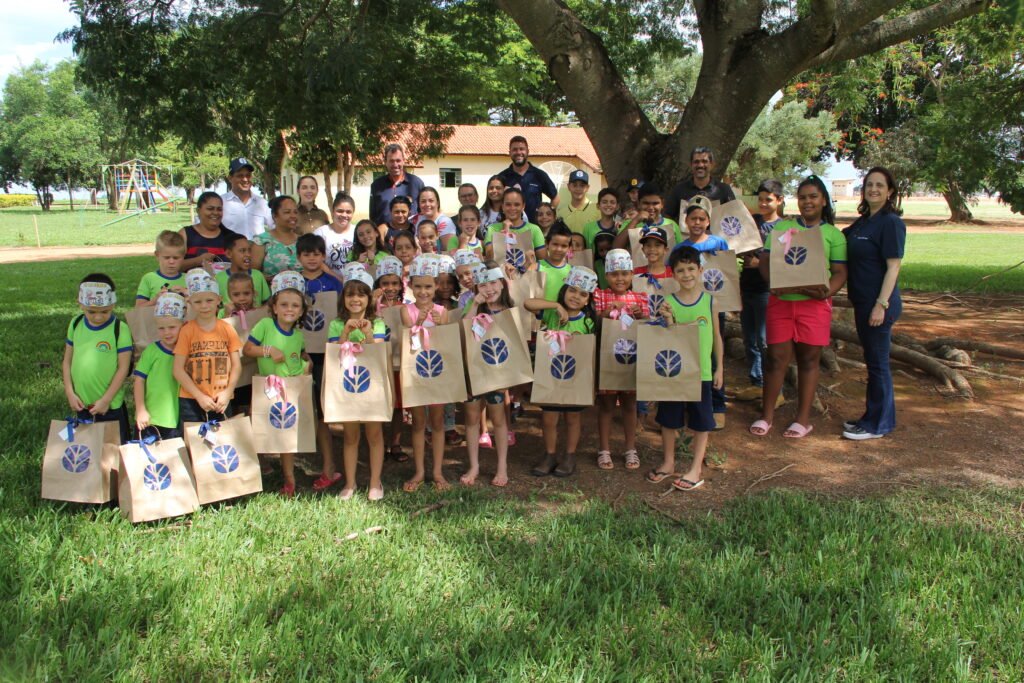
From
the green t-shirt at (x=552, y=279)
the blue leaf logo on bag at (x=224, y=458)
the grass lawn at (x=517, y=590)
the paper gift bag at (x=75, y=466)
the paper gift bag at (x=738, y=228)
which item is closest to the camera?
the grass lawn at (x=517, y=590)

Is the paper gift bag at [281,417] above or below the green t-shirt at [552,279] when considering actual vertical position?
below

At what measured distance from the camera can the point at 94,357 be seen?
4777 mm

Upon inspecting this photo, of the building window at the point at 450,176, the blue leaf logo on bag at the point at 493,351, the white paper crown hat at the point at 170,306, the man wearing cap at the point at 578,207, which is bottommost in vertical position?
the blue leaf logo on bag at the point at 493,351

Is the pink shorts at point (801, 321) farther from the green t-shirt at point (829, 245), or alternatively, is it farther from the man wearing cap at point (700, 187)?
the man wearing cap at point (700, 187)

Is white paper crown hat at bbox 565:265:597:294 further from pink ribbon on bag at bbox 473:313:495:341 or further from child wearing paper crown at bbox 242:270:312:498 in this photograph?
child wearing paper crown at bbox 242:270:312:498

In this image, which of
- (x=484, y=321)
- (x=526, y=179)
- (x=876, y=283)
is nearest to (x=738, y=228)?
(x=876, y=283)

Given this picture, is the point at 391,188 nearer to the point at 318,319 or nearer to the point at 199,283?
the point at 318,319

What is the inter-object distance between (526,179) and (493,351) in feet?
9.10

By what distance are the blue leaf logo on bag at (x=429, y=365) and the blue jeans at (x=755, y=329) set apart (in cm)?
319

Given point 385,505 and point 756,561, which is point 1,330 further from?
point 756,561

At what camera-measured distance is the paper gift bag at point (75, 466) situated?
4.57m

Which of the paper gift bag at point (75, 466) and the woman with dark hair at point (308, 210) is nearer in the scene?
the paper gift bag at point (75, 466)

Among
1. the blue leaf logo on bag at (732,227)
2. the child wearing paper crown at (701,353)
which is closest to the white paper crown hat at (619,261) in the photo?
the child wearing paper crown at (701,353)

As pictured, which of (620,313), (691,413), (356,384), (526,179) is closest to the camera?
(356,384)
